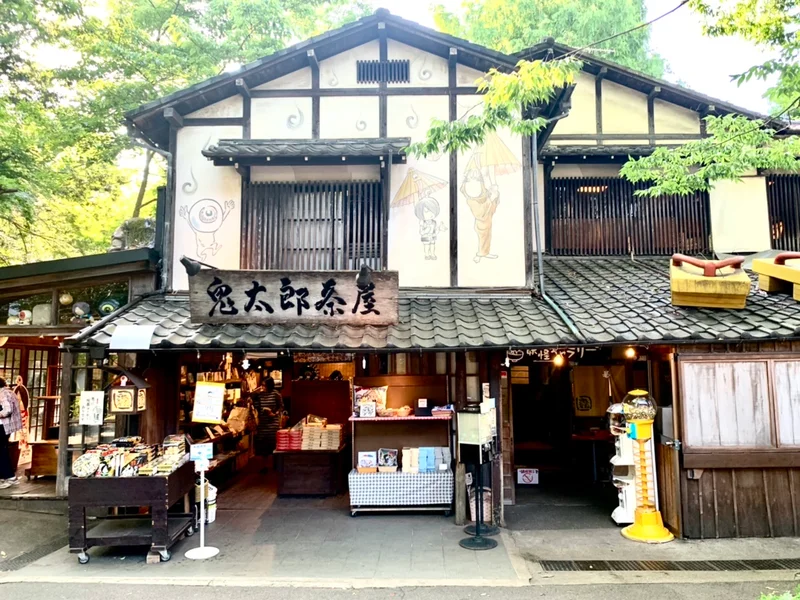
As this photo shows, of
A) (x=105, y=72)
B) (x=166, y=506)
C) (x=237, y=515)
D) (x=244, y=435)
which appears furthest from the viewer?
(x=105, y=72)

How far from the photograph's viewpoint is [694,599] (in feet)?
19.5

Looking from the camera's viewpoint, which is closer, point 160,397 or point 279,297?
point 279,297

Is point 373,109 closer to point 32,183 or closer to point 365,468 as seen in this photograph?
point 365,468

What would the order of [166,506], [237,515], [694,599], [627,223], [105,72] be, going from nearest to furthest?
[694,599]
[166,506]
[237,515]
[627,223]
[105,72]

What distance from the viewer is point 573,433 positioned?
1211 centimetres

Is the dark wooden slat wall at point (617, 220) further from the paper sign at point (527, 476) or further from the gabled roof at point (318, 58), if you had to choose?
the paper sign at point (527, 476)

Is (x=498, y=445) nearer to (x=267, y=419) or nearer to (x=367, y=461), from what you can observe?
(x=367, y=461)

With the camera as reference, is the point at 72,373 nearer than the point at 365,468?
No

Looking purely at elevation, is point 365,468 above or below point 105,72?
below

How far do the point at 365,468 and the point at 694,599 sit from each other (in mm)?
5218

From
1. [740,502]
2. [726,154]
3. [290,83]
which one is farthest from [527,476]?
[290,83]

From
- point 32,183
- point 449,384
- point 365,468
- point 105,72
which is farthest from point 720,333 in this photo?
point 105,72

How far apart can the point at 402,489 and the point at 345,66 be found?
7973mm

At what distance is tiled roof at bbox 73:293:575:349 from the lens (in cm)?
766
